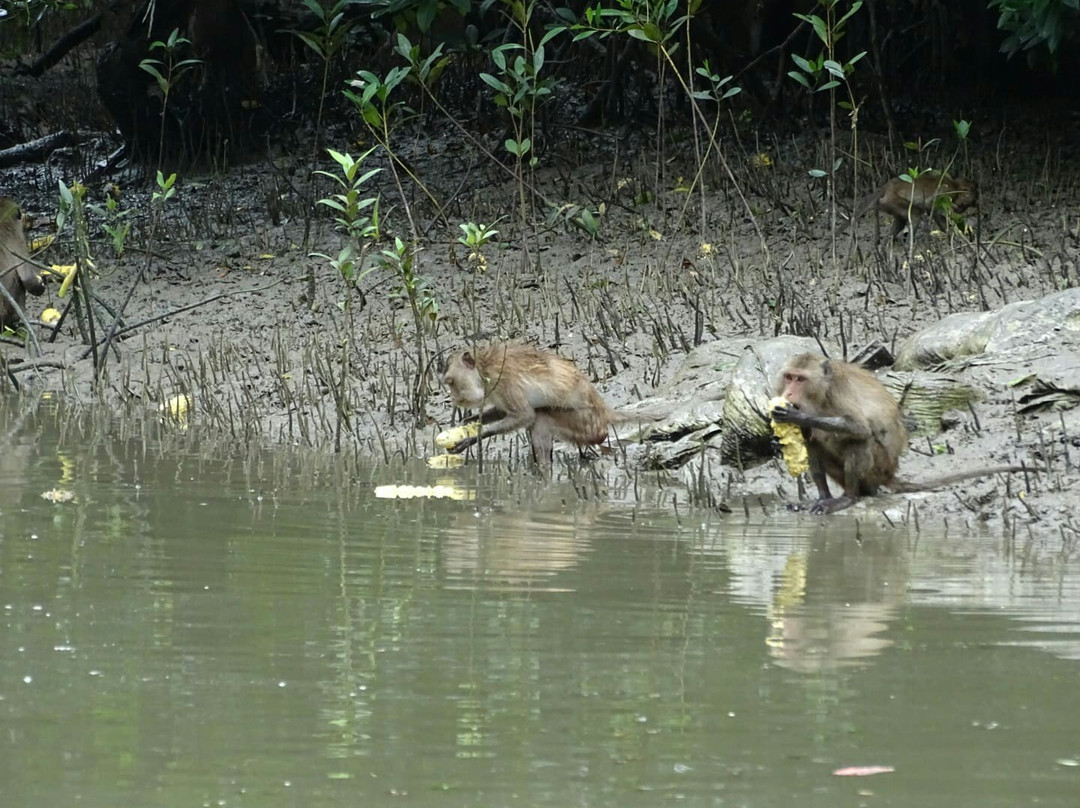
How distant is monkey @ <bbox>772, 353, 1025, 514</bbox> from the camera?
7531 mm

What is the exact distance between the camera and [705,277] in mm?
12641

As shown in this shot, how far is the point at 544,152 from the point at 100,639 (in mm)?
12588

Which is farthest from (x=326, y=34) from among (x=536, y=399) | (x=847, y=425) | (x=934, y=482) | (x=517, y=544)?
(x=517, y=544)

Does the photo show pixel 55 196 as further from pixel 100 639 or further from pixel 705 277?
pixel 100 639

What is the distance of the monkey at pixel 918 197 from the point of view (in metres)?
13.0

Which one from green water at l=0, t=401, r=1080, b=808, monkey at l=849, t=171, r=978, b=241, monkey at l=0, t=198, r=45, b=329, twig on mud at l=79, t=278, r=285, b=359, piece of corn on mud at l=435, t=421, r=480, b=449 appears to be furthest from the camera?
monkey at l=0, t=198, r=45, b=329

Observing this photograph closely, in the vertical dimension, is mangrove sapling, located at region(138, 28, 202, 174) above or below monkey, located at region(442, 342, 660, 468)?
above

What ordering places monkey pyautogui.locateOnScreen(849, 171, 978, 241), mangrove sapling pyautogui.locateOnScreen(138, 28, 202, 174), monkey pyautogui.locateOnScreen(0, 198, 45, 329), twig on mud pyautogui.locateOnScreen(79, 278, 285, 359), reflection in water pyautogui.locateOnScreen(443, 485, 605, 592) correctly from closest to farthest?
reflection in water pyautogui.locateOnScreen(443, 485, 605, 592) < twig on mud pyautogui.locateOnScreen(79, 278, 285, 359) < monkey pyautogui.locateOnScreen(849, 171, 978, 241) < monkey pyautogui.locateOnScreen(0, 198, 45, 329) < mangrove sapling pyautogui.locateOnScreen(138, 28, 202, 174)

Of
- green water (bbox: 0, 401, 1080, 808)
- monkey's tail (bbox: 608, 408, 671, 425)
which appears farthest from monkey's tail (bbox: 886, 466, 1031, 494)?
monkey's tail (bbox: 608, 408, 671, 425)

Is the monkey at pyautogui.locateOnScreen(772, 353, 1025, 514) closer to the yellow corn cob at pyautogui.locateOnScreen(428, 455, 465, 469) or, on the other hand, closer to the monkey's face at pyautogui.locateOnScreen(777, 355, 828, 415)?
the monkey's face at pyautogui.locateOnScreen(777, 355, 828, 415)

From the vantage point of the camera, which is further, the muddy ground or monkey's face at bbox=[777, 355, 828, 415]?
the muddy ground

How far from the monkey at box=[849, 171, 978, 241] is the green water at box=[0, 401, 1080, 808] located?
6571mm

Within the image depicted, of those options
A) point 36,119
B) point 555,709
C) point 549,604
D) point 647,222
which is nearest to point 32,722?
point 555,709

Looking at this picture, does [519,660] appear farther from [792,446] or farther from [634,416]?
[634,416]
